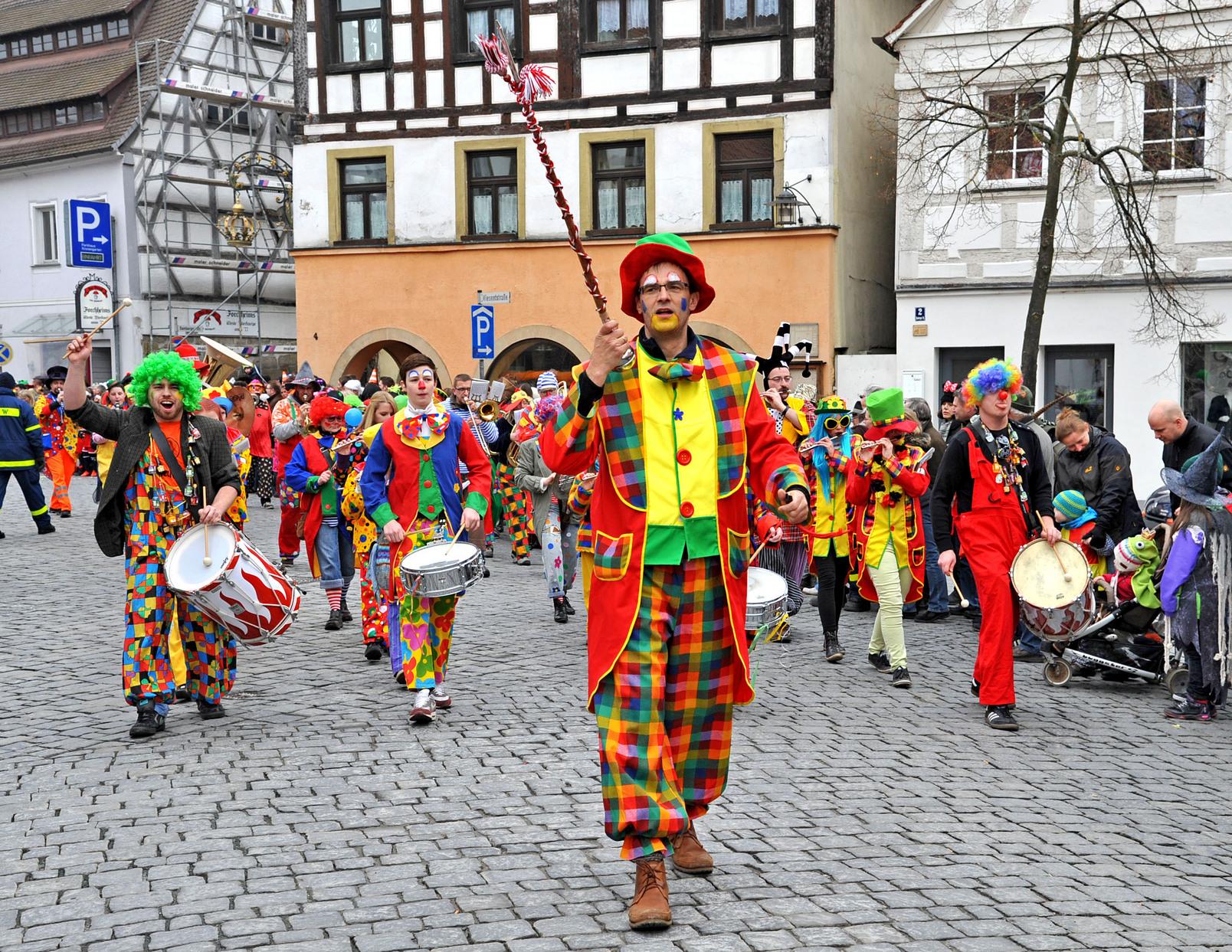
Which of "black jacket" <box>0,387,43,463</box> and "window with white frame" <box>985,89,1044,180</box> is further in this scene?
"window with white frame" <box>985,89,1044,180</box>

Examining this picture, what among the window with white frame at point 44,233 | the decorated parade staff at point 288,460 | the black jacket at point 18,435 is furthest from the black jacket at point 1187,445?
the window with white frame at point 44,233

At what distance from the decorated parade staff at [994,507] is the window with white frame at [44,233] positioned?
3440 centimetres

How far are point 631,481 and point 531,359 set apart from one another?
22944mm

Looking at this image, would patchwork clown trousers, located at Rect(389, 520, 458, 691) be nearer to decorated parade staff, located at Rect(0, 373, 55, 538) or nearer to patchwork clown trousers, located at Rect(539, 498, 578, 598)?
patchwork clown trousers, located at Rect(539, 498, 578, 598)

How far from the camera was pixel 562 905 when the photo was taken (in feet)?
15.6

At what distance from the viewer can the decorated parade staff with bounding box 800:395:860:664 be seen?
10.1 metres

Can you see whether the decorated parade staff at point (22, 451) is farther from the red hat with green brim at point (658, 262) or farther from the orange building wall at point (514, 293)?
the red hat with green brim at point (658, 262)

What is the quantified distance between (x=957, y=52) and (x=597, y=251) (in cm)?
726

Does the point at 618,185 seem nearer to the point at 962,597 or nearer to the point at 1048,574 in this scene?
the point at 962,597

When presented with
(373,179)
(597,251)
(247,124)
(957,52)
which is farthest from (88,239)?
(957,52)

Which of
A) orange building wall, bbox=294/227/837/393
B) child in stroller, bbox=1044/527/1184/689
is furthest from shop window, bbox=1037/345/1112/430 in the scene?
child in stroller, bbox=1044/527/1184/689

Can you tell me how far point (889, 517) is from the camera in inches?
370

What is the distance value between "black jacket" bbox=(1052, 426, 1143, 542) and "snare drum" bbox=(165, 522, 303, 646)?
5.66 m

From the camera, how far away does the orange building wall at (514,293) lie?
80.6 feet
